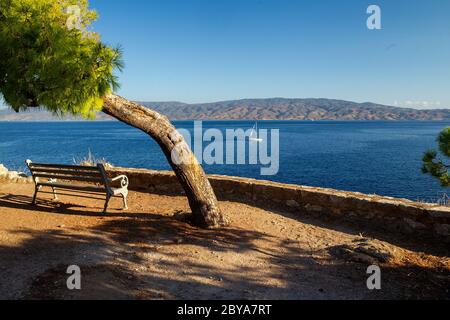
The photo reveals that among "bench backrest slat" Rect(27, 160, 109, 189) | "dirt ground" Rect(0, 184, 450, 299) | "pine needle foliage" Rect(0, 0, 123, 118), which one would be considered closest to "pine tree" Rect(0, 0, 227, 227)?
"pine needle foliage" Rect(0, 0, 123, 118)

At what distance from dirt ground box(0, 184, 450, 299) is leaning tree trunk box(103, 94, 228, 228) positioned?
0.30m

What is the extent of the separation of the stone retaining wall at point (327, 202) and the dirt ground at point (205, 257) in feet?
0.82

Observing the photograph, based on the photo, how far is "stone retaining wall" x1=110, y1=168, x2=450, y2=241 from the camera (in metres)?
6.13

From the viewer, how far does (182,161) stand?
261 inches

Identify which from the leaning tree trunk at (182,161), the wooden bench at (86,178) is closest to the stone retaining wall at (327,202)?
the wooden bench at (86,178)

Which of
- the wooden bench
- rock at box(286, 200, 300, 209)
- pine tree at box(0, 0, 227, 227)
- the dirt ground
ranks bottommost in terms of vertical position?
the dirt ground

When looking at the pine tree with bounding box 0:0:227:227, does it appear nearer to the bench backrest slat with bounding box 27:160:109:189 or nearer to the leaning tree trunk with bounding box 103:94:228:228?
the leaning tree trunk with bounding box 103:94:228:228

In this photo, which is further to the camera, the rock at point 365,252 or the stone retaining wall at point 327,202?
the stone retaining wall at point 327,202

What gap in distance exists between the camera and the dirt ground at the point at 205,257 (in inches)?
169

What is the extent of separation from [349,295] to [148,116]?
4.21m

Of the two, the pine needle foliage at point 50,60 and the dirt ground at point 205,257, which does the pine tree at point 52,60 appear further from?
the dirt ground at point 205,257

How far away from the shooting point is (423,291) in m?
4.47

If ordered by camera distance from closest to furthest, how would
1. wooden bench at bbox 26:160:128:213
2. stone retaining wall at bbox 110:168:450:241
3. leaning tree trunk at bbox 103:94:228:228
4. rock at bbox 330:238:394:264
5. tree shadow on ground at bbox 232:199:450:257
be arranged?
rock at bbox 330:238:394:264 < tree shadow on ground at bbox 232:199:450:257 < stone retaining wall at bbox 110:168:450:241 < leaning tree trunk at bbox 103:94:228:228 < wooden bench at bbox 26:160:128:213
